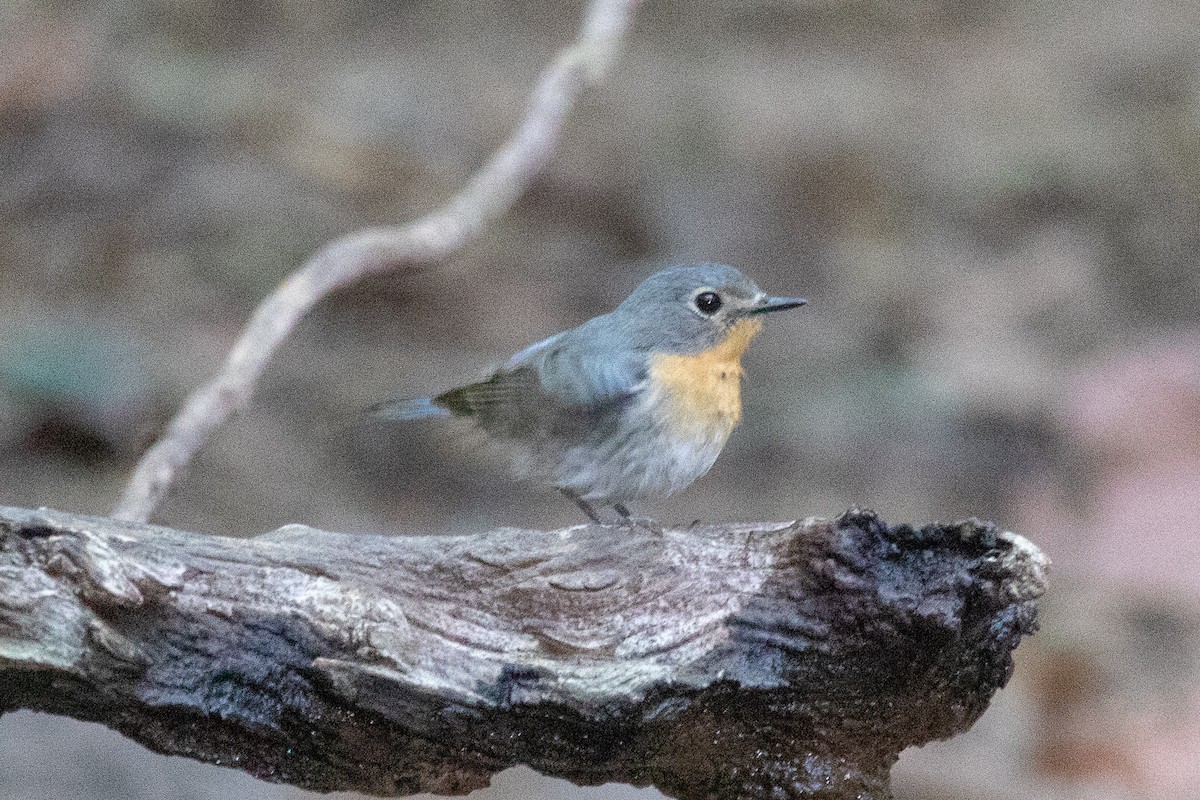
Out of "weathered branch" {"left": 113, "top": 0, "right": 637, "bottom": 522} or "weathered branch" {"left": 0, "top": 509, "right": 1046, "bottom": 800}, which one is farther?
"weathered branch" {"left": 113, "top": 0, "right": 637, "bottom": 522}

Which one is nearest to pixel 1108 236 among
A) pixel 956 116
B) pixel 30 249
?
pixel 956 116

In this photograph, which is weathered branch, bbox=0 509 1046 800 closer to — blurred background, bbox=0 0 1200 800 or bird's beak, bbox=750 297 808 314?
bird's beak, bbox=750 297 808 314

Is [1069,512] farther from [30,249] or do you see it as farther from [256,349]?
[30,249]

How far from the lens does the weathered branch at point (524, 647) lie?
148 centimetres

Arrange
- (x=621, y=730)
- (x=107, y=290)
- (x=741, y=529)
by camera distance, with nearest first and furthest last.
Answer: (x=621, y=730), (x=741, y=529), (x=107, y=290)

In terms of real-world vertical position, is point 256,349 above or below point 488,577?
above

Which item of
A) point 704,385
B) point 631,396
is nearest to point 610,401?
point 631,396

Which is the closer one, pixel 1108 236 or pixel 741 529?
pixel 741 529

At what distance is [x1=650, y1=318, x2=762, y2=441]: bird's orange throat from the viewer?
2.17m

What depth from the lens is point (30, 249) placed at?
4172mm

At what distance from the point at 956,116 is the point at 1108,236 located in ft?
2.11

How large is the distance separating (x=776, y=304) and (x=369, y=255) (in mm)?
806

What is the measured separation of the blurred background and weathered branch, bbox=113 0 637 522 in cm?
88

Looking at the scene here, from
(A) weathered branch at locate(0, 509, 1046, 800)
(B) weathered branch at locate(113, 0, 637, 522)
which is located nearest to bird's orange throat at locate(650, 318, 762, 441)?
(A) weathered branch at locate(0, 509, 1046, 800)
